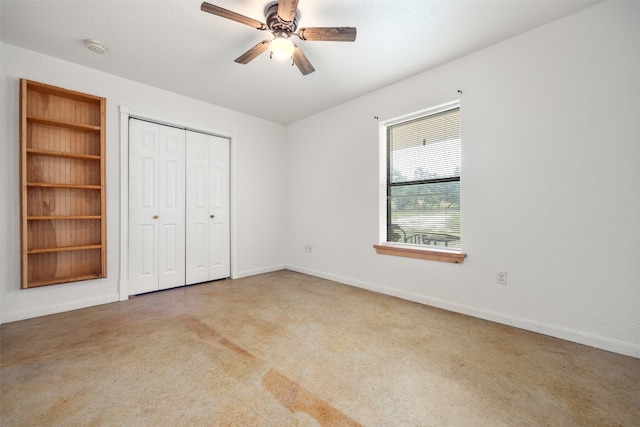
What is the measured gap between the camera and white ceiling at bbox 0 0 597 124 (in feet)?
6.65

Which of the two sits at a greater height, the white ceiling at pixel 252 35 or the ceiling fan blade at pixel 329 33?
the white ceiling at pixel 252 35

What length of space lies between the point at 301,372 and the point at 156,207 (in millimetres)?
2886

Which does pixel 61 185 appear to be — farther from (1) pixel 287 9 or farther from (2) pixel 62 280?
(1) pixel 287 9

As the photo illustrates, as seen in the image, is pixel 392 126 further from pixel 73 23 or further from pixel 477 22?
pixel 73 23

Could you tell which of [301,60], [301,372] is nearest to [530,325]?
[301,372]

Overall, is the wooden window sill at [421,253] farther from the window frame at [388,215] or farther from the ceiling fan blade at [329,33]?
the ceiling fan blade at [329,33]

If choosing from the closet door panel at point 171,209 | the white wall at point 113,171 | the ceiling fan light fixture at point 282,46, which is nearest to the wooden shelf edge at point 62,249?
the white wall at point 113,171

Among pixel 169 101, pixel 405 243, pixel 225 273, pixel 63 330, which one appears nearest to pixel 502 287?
pixel 405 243

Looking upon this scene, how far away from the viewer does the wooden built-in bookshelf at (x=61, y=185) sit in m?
2.54

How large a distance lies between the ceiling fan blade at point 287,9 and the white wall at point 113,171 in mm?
2374

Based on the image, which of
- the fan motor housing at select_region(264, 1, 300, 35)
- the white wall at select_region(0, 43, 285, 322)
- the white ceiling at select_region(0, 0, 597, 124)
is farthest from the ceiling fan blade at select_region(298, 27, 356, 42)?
the white wall at select_region(0, 43, 285, 322)

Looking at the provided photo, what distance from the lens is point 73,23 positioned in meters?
2.21

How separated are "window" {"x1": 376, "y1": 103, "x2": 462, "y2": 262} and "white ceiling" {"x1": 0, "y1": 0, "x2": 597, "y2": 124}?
2.03 feet

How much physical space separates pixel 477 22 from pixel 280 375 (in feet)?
10.4
